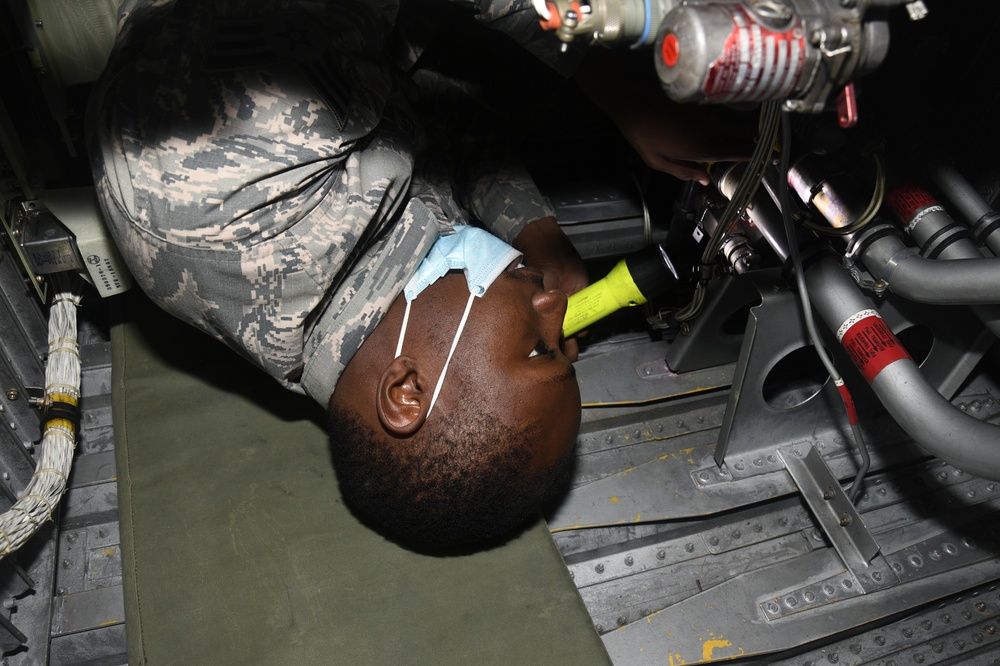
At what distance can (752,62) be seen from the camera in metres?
0.83

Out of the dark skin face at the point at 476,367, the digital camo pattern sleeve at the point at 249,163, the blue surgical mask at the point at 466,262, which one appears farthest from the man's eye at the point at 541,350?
the digital camo pattern sleeve at the point at 249,163

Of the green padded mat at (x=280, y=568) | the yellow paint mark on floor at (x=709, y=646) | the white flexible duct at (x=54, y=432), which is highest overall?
the white flexible duct at (x=54, y=432)

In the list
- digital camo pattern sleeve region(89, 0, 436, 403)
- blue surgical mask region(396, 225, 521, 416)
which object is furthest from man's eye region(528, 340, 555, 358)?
digital camo pattern sleeve region(89, 0, 436, 403)

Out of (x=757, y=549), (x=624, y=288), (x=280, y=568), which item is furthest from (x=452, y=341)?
(x=757, y=549)

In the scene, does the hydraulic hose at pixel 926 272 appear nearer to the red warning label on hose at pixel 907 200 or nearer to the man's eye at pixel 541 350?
the red warning label on hose at pixel 907 200

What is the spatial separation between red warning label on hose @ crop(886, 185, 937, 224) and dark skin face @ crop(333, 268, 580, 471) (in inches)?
25.2

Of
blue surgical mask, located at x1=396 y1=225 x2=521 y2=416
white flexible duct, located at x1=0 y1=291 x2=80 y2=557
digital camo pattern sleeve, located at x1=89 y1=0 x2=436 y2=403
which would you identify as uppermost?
digital camo pattern sleeve, located at x1=89 y1=0 x2=436 y2=403

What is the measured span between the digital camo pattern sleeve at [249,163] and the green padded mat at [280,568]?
12.2 inches

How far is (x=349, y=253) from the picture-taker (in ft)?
4.37

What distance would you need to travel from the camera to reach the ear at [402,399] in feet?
4.14

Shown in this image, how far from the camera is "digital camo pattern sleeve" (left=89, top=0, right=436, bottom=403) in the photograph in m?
1.22

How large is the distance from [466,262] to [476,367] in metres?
0.22

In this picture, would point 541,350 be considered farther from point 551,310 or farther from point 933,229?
point 933,229

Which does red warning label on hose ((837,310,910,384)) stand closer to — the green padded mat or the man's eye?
the man's eye
